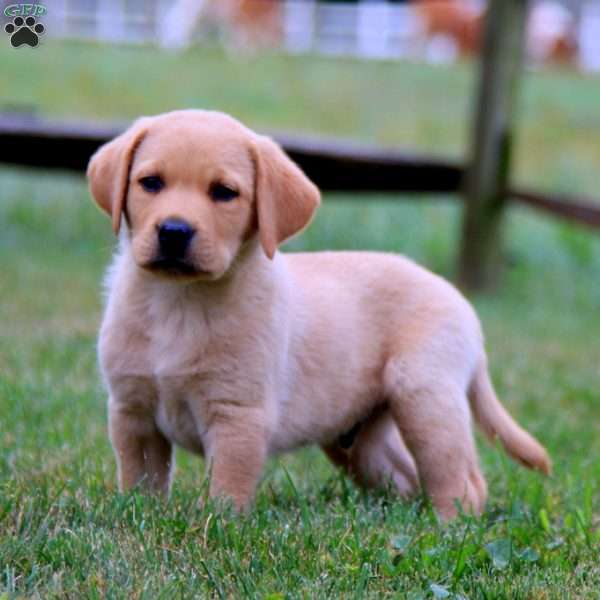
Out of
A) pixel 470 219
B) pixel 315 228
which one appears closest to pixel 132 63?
pixel 315 228

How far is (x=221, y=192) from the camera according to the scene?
11.2ft

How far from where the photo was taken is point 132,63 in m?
16.6

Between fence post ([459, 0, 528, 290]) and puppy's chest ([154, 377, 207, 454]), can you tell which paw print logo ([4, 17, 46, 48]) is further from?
fence post ([459, 0, 528, 290])

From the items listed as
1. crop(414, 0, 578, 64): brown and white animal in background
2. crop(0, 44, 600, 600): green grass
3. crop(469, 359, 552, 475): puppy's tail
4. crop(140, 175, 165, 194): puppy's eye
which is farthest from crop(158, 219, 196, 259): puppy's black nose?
crop(414, 0, 578, 64): brown and white animal in background

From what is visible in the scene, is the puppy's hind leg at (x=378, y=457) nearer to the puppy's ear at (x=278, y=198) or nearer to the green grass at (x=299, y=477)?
the green grass at (x=299, y=477)

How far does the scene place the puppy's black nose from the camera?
3260 millimetres

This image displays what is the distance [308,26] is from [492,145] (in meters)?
17.7

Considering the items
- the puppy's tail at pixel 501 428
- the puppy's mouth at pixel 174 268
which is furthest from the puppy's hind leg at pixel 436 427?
the puppy's mouth at pixel 174 268

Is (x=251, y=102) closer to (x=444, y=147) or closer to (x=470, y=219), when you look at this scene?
(x=444, y=147)

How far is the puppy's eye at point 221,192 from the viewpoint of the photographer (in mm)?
3402

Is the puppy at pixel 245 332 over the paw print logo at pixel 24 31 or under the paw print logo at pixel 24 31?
under

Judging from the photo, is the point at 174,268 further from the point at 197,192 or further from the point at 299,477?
the point at 299,477
